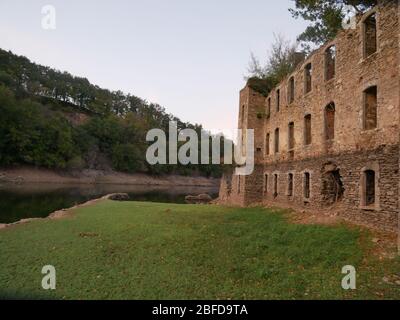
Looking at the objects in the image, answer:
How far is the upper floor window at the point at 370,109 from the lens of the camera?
476 inches

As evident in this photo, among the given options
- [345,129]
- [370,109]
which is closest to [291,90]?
[345,129]

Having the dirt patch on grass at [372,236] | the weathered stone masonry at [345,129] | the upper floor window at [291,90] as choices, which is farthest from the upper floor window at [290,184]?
the upper floor window at [291,90]

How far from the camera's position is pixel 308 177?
661 inches

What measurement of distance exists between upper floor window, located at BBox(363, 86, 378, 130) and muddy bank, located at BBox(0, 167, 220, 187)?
181 feet

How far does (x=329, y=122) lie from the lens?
50.1 feet

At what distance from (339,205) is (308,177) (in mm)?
3216

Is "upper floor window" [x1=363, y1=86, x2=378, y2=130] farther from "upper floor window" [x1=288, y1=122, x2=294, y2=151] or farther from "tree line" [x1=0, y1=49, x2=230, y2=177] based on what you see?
"tree line" [x1=0, y1=49, x2=230, y2=177]

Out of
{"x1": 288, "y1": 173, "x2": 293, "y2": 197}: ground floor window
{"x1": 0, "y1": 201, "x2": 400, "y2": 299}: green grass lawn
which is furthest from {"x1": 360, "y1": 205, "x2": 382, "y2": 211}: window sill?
{"x1": 288, "y1": 173, "x2": 293, "y2": 197}: ground floor window

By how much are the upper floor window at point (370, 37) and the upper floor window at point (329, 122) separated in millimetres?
3180

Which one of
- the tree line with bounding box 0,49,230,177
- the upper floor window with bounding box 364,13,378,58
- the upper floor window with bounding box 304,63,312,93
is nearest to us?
the upper floor window with bounding box 364,13,378,58

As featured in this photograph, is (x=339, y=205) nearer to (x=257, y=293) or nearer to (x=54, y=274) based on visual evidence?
(x=257, y=293)

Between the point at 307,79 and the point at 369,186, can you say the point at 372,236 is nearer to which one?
the point at 369,186

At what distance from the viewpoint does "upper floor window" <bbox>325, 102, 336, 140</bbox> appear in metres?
15.0

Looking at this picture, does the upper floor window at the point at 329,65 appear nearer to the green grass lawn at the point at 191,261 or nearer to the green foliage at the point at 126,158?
the green grass lawn at the point at 191,261
